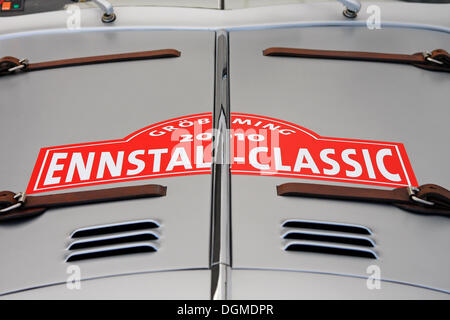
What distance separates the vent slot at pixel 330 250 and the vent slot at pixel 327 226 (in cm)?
4

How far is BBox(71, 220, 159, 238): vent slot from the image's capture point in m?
0.92

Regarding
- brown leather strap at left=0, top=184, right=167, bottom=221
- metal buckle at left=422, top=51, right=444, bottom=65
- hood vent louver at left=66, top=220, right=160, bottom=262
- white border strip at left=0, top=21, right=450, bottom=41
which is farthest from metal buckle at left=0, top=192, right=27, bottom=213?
metal buckle at left=422, top=51, right=444, bottom=65

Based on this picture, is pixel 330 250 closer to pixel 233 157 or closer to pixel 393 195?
pixel 393 195

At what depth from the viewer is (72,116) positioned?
1.17 meters

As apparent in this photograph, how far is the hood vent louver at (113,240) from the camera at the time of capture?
893 millimetres

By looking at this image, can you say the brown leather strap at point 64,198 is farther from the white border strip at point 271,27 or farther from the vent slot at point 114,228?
the white border strip at point 271,27

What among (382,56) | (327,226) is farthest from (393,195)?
(382,56)

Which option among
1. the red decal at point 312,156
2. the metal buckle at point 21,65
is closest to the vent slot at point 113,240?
the red decal at point 312,156

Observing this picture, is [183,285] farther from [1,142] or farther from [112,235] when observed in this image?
[1,142]

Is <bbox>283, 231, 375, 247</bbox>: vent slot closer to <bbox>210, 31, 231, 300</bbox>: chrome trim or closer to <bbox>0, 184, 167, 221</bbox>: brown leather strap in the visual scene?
<bbox>210, 31, 231, 300</bbox>: chrome trim

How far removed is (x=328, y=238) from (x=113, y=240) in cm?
41

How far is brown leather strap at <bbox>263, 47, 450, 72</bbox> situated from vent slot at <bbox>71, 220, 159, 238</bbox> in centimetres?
64

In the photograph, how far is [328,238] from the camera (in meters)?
0.91
